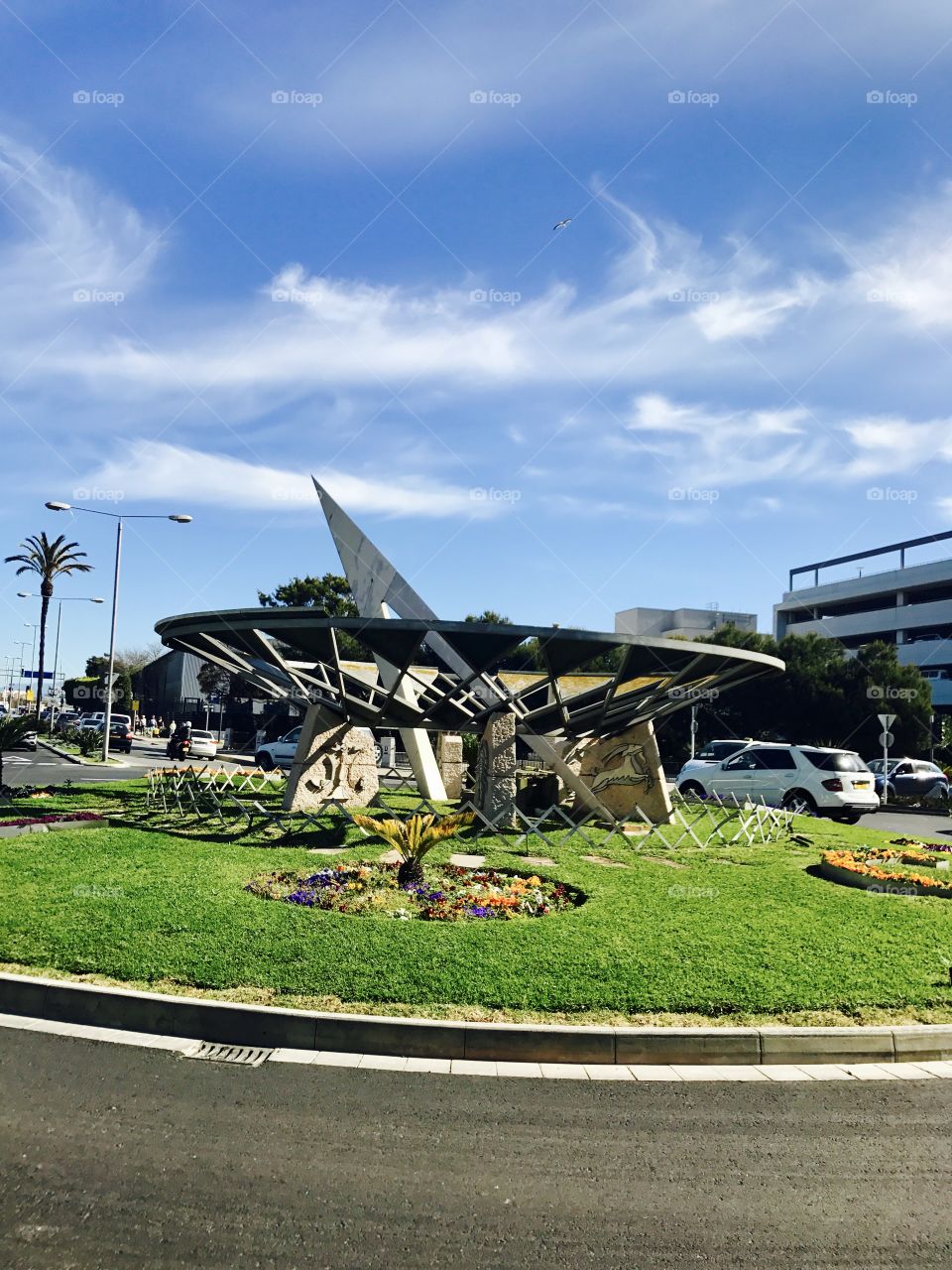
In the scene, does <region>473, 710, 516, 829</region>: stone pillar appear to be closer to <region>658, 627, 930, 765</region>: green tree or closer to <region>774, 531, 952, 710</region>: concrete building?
<region>658, 627, 930, 765</region>: green tree

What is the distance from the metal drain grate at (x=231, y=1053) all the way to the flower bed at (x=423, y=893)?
10.9 ft

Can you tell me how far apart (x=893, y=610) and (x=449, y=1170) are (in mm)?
75228

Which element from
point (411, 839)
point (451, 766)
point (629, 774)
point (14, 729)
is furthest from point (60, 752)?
point (411, 839)

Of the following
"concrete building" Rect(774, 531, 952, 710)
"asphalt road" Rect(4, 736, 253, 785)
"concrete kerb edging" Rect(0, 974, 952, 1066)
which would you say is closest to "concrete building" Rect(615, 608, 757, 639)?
"concrete building" Rect(774, 531, 952, 710)

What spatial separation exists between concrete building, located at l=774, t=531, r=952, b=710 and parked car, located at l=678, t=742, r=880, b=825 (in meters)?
41.8

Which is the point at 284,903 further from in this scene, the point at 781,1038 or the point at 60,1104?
the point at 781,1038

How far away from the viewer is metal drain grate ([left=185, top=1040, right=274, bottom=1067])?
6781 millimetres

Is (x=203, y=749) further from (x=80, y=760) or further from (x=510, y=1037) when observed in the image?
(x=510, y=1037)

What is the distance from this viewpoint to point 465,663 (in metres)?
17.8

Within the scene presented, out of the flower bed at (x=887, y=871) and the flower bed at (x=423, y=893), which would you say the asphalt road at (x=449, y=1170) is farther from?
the flower bed at (x=887, y=871)

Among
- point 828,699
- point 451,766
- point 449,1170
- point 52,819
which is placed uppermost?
point 828,699

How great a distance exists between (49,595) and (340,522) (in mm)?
44316

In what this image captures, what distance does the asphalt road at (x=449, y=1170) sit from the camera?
4.36m

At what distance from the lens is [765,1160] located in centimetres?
535
